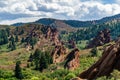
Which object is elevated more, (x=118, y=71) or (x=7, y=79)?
(x=118, y=71)

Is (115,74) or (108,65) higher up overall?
(108,65)

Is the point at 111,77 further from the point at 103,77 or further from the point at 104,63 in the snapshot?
the point at 104,63

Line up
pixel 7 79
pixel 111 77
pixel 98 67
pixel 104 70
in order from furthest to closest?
1. pixel 7 79
2. pixel 98 67
3. pixel 104 70
4. pixel 111 77

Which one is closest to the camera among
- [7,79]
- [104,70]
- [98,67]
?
[104,70]

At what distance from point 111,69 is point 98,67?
549 cm

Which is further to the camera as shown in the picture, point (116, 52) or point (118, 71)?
point (116, 52)

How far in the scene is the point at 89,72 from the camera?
304ft

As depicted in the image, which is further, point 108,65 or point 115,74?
point 108,65

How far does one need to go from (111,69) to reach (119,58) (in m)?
3.88

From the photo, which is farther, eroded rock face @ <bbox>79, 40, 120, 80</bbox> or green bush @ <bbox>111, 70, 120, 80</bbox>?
eroded rock face @ <bbox>79, 40, 120, 80</bbox>

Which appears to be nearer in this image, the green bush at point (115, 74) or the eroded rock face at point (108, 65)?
the green bush at point (115, 74)

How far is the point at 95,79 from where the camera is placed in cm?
8494

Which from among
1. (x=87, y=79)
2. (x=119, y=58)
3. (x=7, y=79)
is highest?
(x=119, y=58)

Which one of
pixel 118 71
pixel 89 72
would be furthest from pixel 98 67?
pixel 118 71
